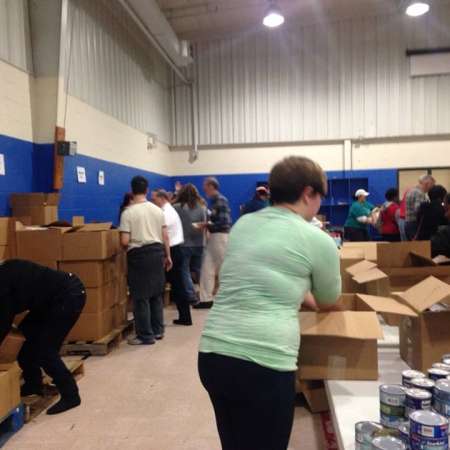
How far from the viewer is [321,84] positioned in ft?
28.3

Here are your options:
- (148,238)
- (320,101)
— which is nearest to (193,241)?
(148,238)

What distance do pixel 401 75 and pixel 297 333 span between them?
838cm

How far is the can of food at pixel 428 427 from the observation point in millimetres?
967

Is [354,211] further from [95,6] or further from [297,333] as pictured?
[297,333]

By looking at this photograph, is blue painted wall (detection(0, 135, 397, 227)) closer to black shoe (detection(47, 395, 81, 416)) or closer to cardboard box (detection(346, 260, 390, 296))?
black shoe (detection(47, 395, 81, 416))

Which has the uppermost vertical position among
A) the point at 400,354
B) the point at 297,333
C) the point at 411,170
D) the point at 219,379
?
the point at 411,170

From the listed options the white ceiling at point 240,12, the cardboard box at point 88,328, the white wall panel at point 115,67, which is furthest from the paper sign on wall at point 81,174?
the white ceiling at point 240,12

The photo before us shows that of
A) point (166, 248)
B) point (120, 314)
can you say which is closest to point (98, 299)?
point (120, 314)

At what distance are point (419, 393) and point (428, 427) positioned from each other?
0.59 feet

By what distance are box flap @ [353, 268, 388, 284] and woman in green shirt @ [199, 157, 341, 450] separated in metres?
0.84

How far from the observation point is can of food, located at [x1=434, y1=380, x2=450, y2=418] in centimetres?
110

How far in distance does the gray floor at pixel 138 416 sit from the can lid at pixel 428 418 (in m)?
1.29

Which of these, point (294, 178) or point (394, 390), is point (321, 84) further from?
point (394, 390)

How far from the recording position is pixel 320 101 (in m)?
8.67
